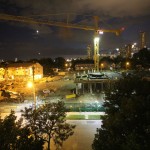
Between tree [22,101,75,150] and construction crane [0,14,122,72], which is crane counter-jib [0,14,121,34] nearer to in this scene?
construction crane [0,14,122,72]

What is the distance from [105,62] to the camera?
414ft

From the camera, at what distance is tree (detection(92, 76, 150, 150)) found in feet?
38.4

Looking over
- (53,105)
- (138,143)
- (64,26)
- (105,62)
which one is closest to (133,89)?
(138,143)

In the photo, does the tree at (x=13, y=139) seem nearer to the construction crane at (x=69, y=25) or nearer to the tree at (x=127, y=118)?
the tree at (x=127, y=118)

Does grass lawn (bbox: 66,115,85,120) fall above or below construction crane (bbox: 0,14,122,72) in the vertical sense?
below

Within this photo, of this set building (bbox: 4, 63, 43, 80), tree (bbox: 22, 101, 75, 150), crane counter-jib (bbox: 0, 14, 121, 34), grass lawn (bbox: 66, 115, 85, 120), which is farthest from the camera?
building (bbox: 4, 63, 43, 80)

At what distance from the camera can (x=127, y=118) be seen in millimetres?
12867

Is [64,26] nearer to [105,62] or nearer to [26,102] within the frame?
[26,102]

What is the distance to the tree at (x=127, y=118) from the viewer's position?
38.4 feet

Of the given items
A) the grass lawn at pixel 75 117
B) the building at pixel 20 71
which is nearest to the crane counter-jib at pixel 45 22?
the building at pixel 20 71

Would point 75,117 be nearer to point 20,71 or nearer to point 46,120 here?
point 46,120

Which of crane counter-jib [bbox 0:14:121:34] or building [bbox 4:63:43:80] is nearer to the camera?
crane counter-jib [bbox 0:14:121:34]

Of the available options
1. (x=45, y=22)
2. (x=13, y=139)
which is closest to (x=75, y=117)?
(x=13, y=139)

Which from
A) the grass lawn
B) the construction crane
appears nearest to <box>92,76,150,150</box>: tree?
the grass lawn
